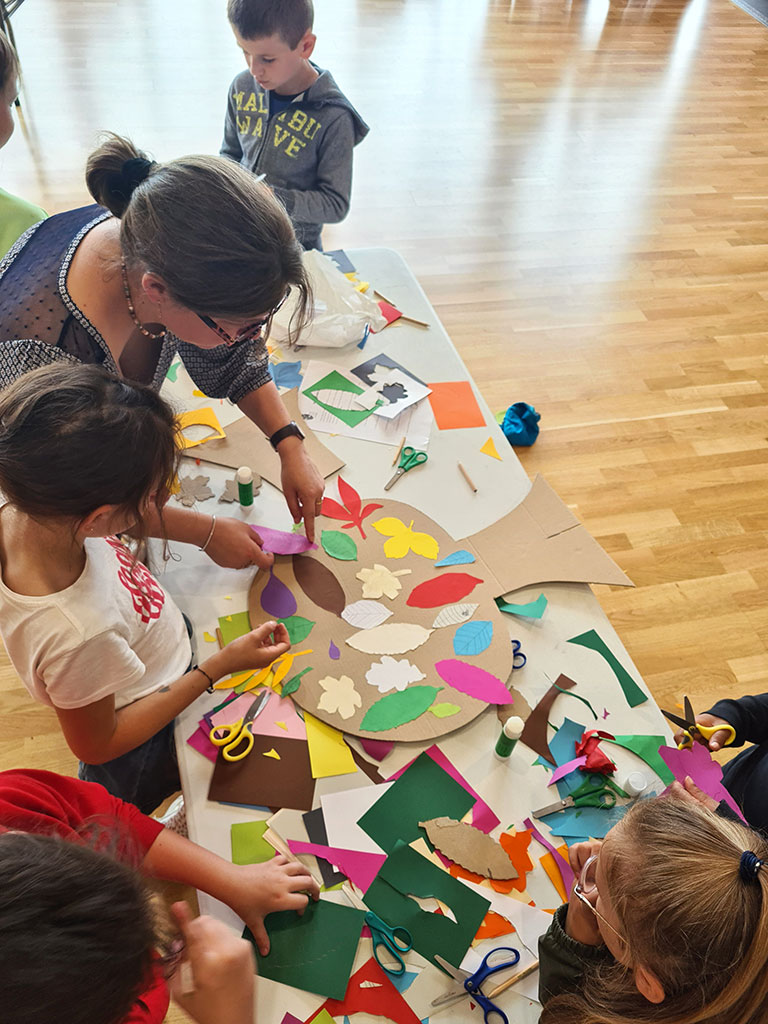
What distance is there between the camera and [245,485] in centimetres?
132

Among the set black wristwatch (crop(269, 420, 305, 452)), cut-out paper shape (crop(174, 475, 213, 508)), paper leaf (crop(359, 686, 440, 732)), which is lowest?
paper leaf (crop(359, 686, 440, 732))

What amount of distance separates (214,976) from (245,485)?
76 cm

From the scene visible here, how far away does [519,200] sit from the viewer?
351 centimetres

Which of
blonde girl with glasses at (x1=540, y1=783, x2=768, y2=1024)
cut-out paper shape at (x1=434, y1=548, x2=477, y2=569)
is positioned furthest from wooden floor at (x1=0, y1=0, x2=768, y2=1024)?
blonde girl with glasses at (x1=540, y1=783, x2=768, y2=1024)

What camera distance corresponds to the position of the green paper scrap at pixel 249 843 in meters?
0.96

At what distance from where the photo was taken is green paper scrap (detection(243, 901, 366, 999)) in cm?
89

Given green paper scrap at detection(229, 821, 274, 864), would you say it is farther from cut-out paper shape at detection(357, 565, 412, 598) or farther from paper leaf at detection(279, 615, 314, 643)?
cut-out paper shape at detection(357, 565, 412, 598)

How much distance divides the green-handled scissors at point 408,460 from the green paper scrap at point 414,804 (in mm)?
546

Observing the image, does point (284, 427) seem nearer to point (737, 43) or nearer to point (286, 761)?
point (286, 761)

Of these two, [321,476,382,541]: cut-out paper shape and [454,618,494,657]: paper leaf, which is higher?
[321,476,382,541]: cut-out paper shape

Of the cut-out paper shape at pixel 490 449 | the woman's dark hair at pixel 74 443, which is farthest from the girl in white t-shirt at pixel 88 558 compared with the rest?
the cut-out paper shape at pixel 490 449

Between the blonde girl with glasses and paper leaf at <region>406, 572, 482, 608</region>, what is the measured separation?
0.45 metres

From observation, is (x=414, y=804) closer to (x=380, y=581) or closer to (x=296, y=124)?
(x=380, y=581)

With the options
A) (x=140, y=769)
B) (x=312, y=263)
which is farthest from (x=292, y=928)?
(x=312, y=263)
